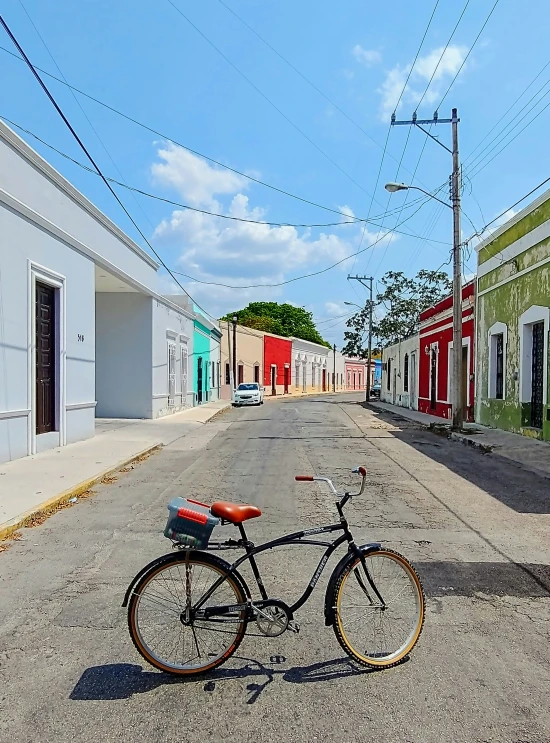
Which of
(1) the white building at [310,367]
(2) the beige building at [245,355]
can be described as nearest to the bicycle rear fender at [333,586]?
(2) the beige building at [245,355]

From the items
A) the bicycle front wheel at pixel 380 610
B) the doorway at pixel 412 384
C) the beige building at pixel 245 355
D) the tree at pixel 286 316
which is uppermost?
the tree at pixel 286 316

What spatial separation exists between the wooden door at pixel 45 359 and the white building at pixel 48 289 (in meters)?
0.02

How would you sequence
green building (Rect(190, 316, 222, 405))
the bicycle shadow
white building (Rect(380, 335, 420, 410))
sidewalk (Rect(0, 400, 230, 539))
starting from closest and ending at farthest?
the bicycle shadow, sidewalk (Rect(0, 400, 230, 539)), white building (Rect(380, 335, 420, 410)), green building (Rect(190, 316, 222, 405))

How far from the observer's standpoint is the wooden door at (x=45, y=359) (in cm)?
1287

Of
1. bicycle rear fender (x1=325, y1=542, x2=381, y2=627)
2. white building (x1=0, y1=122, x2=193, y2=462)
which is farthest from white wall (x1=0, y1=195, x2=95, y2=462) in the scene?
bicycle rear fender (x1=325, y1=542, x2=381, y2=627)

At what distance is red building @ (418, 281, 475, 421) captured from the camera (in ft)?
74.7

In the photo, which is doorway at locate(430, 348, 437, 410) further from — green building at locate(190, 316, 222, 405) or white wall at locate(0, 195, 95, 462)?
white wall at locate(0, 195, 95, 462)

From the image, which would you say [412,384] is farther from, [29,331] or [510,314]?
[29,331]

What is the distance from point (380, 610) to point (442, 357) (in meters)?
24.5

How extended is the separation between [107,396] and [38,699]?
66.1 ft

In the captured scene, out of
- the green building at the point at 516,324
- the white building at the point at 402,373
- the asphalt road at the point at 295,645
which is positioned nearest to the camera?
the asphalt road at the point at 295,645

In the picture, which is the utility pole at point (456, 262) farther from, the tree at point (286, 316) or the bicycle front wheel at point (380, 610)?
the tree at point (286, 316)

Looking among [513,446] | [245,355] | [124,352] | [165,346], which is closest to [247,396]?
[165,346]

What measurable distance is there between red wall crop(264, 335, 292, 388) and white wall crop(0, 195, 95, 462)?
4092 cm
